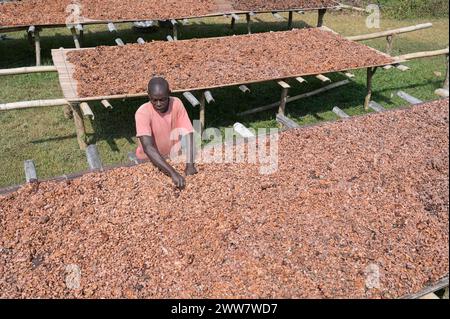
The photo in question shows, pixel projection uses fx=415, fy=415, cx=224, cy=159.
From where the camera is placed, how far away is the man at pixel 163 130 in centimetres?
467

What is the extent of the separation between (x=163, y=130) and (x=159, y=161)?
0.60 meters

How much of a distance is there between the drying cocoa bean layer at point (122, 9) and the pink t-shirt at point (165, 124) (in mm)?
6273

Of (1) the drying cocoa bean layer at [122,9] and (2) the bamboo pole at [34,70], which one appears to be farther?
(1) the drying cocoa bean layer at [122,9]

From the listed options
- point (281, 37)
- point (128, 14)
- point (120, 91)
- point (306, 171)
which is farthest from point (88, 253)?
point (128, 14)

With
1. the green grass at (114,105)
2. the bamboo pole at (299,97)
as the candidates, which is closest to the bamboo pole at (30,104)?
the green grass at (114,105)

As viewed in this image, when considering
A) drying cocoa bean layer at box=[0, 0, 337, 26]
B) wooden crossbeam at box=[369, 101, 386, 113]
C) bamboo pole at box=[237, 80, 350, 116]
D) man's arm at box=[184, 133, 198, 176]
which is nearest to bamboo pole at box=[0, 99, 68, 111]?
man's arm at box=[184, 133, 198, 176]

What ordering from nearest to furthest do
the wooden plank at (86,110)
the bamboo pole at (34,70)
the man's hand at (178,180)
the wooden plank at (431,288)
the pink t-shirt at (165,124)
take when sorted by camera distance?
the wooden plank at (431,288)
the man's hand at (178,180)
the pink t-shirt at (165,124)
the wooden plank at (86,110)
the bamboo pole at (34,70)

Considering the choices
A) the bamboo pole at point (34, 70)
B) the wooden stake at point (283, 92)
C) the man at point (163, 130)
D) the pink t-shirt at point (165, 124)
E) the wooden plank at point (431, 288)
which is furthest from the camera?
the wooden stake at point (283, 92)

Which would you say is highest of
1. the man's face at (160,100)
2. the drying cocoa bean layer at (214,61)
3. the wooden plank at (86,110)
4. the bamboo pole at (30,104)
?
the man's face at (160,100)

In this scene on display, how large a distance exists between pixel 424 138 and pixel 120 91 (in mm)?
4729

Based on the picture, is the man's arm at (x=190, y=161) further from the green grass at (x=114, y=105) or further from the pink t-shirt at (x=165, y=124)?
the green grass at (x=114, y=105)

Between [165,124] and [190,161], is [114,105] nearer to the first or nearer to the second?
[165,124]

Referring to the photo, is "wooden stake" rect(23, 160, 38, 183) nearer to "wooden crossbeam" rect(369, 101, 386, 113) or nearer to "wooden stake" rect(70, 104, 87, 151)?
"wooden stake" rect(70, 104, 87, 151)

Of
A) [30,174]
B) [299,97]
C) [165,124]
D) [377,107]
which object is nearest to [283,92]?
[299,97]
